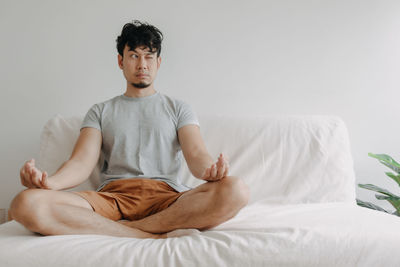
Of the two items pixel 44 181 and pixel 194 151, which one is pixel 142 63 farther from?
pixel 44 181

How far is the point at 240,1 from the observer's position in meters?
2.25

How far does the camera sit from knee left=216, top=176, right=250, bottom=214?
47.9 inches

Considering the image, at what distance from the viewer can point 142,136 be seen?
166cm

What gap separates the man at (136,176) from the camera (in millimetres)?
1215

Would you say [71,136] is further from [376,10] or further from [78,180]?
[376,10]

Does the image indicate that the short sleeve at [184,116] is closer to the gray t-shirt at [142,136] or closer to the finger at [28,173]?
the gray t-shirt at [142,136]

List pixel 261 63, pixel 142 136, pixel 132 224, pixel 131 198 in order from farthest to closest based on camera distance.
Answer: pixel 261 63
pixel 142 136
pixel 131 198
pixel 132 224

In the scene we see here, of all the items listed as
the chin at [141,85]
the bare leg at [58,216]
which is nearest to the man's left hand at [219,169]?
the bare leg at [58,216]

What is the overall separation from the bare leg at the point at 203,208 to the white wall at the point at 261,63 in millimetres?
1019

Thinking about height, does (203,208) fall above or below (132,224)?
above

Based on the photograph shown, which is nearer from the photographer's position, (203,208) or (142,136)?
(203,208)

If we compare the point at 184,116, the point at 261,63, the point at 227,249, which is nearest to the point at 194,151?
the point at 184,116

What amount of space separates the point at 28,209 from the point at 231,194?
61 cm

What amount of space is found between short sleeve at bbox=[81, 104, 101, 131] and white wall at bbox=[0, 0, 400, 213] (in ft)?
1.65
